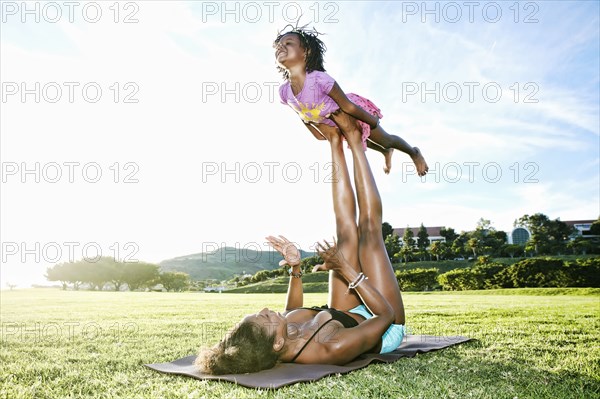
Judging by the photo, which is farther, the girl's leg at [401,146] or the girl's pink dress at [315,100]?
the girl's leg at [401,146]

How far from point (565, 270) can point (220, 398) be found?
25291mm

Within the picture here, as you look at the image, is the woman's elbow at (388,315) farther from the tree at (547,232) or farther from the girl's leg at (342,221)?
the tree at (547,232)

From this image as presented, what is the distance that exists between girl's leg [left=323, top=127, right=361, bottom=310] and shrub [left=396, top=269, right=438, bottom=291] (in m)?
23.0

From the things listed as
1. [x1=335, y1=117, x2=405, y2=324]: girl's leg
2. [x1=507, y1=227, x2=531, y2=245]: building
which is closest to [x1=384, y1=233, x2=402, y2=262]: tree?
[x1=335, y1=117, x2=405, y2=324]: girl's leg

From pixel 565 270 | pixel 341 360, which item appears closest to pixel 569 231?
pixel 565 270

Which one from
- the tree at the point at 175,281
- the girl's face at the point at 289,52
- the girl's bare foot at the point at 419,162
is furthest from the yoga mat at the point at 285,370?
the tree at the point at 175,281

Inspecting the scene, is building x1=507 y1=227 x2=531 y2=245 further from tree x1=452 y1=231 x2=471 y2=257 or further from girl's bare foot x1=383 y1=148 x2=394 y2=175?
girl's bare foot x1=383 y1=148 x2=394 y2=175

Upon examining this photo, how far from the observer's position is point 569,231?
5375 cm

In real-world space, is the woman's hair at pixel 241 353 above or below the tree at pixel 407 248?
above

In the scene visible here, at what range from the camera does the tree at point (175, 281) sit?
4111cm

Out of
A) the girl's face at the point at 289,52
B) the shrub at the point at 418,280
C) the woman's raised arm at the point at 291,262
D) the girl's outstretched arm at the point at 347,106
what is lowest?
the shrub at the point at 418,280

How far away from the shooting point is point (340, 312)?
367 centimetres

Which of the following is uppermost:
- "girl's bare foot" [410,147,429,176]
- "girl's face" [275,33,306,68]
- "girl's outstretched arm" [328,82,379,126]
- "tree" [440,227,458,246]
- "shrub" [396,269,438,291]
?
"girl's face" [275,33,306,68]

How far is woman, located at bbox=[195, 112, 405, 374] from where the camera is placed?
10.5 ft
